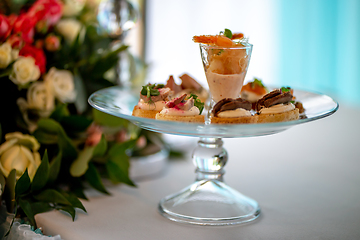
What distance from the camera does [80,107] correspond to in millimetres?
1052

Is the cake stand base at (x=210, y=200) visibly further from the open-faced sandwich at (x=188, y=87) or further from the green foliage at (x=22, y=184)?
the green foliage at (x=22, y=184)

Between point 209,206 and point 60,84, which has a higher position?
point 60,84

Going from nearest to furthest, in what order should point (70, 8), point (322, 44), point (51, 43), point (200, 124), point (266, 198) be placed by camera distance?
point (200, 124), point (266, 198), point (51, 43), point (70, 8), point (322, 44)

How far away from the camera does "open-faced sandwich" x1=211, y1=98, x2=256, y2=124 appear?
0.70m

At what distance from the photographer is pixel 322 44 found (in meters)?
2.65

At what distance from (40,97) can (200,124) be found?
1.72ft

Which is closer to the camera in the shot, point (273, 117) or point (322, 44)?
point (273, 117)

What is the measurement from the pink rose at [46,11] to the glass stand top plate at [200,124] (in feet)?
0.88

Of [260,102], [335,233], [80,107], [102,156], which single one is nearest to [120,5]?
[80,107]

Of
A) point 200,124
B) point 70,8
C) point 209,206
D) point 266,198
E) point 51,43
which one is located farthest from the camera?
point 70,8

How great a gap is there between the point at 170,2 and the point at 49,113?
241cm

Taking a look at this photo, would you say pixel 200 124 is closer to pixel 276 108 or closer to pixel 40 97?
pixel 276 108

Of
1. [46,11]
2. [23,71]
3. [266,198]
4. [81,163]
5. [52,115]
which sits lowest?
[266,198]

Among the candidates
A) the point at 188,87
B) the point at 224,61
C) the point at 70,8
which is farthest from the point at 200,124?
the point at 70,8
